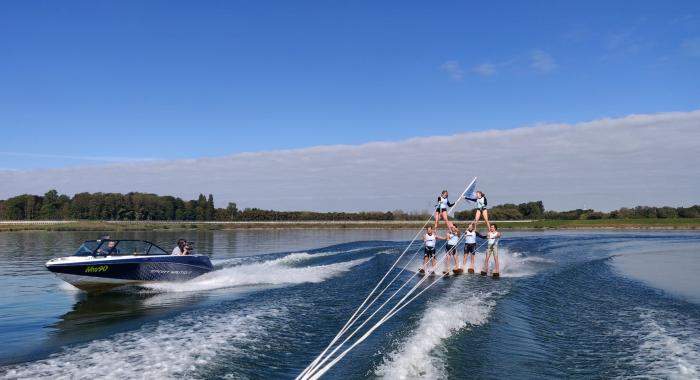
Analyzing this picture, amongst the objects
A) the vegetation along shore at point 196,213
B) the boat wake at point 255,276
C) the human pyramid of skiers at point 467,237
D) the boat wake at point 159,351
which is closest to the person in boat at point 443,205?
the human pyramid of skiers at point 467,237

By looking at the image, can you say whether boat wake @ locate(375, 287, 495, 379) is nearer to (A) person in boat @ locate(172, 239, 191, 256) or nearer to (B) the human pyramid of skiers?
(B) the human pyramid of skiers

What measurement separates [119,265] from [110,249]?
0.85 metres

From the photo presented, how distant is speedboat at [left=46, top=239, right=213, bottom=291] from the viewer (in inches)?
700

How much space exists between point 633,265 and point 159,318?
23.6 m

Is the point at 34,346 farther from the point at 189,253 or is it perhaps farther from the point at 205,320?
the point at 189,253

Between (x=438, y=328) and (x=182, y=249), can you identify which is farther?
(x=182, y=249)

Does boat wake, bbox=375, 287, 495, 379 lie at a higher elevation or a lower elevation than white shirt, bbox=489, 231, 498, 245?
lower

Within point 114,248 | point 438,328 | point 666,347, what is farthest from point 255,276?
point 666,347

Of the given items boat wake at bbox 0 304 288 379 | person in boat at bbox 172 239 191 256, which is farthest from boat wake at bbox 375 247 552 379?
person in boat at bbox 172 239 191 256

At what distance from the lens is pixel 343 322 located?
11922mm

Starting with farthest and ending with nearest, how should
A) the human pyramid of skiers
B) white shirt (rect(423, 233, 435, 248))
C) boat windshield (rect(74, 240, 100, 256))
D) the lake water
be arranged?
white shirt (rect(423, 233, 435, 248)) < the human pyramid of skiers < boat windshield (rect(74, 240, 100, 256)) < the lake water

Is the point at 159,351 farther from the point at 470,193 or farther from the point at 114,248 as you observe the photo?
the point at 470,193

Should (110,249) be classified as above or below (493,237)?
below

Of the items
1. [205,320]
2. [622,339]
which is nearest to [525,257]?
[622,339]
